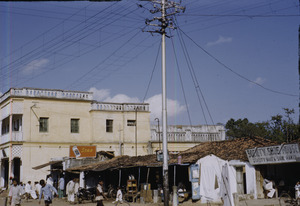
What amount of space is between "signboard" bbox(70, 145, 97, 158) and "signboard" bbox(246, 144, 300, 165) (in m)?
13.9

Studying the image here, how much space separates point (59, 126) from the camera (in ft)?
118

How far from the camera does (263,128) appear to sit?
4962 cm

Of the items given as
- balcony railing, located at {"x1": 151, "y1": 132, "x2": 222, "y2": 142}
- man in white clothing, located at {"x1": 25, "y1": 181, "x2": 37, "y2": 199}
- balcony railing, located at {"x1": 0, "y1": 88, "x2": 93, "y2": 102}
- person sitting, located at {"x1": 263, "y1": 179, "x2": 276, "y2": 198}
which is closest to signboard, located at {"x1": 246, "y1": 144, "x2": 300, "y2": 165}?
person sitting, located at {"x1": 263, "y1": 179, "x2": 276, "y2": 198}

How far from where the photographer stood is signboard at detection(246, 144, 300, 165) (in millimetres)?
19672

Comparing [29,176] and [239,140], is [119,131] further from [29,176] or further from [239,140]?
[239,140]

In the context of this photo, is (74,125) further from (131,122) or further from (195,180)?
(195,180)

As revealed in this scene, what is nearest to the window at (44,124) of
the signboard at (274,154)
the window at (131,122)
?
the window at (131,122)

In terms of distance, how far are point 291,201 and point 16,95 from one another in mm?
24484

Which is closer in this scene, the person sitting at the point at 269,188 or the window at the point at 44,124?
the person sitting at the point at 269,188

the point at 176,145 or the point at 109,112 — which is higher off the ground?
the point at 109,112

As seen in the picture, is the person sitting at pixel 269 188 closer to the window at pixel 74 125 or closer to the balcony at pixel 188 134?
the balcony at pixel 188 134

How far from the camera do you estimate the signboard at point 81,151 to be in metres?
31.4

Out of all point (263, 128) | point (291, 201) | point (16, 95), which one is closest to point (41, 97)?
point (16, 95)

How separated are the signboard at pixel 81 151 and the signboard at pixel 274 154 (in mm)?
13895
